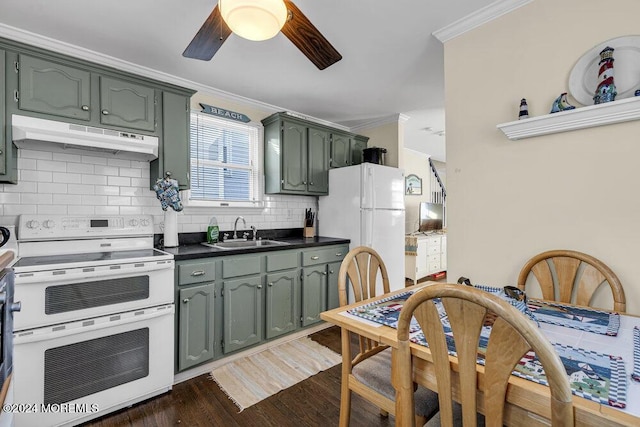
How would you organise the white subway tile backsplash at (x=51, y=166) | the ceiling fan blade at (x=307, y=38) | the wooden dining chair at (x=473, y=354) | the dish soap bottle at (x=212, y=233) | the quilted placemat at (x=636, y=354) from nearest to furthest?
the wooden dining chair at (x=473, y=354) → the quilted placemat at (x=636, y=354) → the ceiling fan blade at (x=307, y=38) → the white subway tile backsplash at (x=51, y=166) → the dish soap bottle at (x=212, y=233)

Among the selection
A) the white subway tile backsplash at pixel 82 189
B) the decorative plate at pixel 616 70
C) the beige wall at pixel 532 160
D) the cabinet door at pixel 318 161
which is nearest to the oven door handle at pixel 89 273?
the white subway tile backsplash at pixel 82 189

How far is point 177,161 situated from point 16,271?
129cm

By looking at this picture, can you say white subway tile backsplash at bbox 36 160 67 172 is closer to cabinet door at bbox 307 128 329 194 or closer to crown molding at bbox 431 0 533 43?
cabinet door at bbox 307 128 329 194

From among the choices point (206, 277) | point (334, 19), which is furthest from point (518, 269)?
point (206, 277)

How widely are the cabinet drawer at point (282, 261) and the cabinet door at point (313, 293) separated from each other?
0.19 meters

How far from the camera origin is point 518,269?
182 centimetres

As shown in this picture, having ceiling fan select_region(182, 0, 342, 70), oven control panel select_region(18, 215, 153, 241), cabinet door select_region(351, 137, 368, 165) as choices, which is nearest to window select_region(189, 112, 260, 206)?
oven control panel select_region(18, 215, 153, 241)

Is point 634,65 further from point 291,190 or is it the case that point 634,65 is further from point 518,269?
point 291,190

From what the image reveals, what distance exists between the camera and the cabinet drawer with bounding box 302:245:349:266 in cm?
300

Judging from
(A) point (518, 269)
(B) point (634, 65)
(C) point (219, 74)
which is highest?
(C) point (219, 74)

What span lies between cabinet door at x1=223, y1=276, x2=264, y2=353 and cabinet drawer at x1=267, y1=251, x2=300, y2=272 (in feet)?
0.56

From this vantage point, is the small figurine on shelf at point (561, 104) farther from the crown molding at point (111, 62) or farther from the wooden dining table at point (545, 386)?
the crown molding at point (111, 62)

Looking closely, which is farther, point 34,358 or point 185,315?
point 185,315

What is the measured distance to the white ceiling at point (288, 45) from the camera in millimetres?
1871
